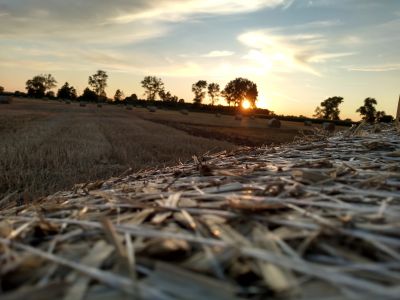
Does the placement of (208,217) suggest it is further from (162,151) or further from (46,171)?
(162,151)

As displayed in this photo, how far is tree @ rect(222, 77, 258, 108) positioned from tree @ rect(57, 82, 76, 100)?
5805 centimetres

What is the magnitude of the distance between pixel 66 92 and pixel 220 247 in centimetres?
14481

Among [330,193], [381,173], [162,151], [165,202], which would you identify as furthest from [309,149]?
[162,151]

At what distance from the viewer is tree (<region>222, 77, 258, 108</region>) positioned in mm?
160125

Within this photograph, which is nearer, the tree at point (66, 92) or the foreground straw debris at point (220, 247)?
the foreground straw debris at point (220, 247)

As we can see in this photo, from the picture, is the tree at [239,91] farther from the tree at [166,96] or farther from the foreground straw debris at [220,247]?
the foreground straw debris at [220,247]

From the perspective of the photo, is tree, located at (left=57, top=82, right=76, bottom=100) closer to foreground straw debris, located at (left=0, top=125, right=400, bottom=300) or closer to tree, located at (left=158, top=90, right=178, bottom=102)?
tree, located at (left=158, top=90, right=178, bottom=102)

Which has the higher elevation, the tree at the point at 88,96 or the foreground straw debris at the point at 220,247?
the foreground straw debris at the point at 220,247

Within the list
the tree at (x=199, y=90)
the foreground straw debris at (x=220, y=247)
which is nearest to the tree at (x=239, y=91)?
the tree at (x=199, y=90)

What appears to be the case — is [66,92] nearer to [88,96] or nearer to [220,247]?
[88,96]

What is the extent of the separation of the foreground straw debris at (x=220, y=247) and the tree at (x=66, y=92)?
140369 millimetres

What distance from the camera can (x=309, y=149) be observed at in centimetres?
465

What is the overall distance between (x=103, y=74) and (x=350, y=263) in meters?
168

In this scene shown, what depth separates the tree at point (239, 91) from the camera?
160 m
